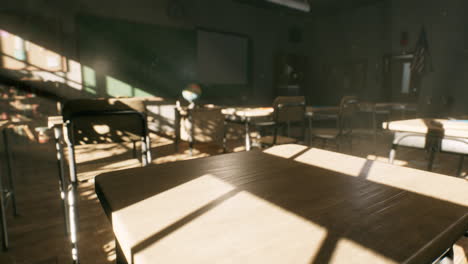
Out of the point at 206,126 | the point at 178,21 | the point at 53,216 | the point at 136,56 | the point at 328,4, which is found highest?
the point at 328,4

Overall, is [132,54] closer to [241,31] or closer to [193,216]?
[241,31]

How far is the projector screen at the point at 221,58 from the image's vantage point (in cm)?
628

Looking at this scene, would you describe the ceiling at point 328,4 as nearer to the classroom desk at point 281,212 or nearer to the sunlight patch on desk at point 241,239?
the classroom desk at point 281,212

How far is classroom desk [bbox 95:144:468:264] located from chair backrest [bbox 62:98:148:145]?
1.07m

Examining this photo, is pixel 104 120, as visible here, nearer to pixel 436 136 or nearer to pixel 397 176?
pixel 397 176

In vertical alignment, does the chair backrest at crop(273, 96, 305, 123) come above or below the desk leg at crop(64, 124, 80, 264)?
above

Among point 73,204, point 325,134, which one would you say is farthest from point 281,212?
point 325,134

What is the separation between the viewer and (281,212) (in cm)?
50

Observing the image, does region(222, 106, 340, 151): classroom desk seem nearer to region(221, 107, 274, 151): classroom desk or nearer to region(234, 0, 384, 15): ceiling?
region(221, 107, 274, 151): classroom desk

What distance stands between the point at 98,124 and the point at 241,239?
161 centimetres

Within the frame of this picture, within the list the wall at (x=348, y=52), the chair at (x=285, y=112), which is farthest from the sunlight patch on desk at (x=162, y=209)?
the wall at (x=348, y=52)

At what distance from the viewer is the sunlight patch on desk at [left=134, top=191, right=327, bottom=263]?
0.36 metres

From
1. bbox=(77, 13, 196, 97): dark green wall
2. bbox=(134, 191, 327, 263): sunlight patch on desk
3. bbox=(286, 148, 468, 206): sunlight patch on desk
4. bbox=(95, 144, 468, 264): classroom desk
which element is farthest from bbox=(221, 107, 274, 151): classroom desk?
bbox=(77, 13, 196, 97): dark green wall

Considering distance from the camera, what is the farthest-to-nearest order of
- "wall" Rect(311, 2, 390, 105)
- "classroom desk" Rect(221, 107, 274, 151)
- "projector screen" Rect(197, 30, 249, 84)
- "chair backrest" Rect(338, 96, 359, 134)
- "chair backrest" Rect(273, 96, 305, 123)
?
1. "wall" Rect(311, 2, 390, 105)
2. "projector screen" Rect(197, 30, 249, 84)
3. "chair backrest" Rect(338, 96, 359, 134)
4. "classroom desk" Rect(221, 107, 274, 151)
5. "chair backrest" Rect(273, 96, 305, 123)
